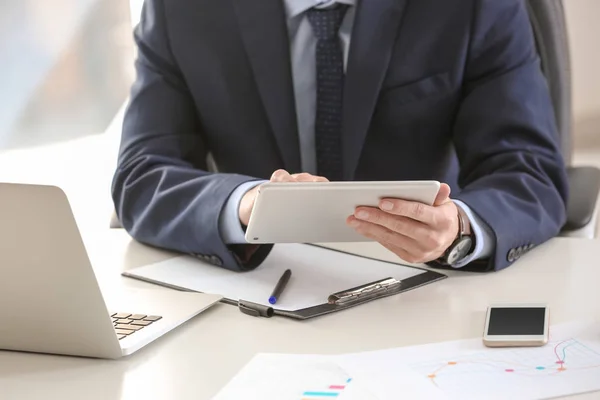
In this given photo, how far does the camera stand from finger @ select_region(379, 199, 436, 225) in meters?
1.12

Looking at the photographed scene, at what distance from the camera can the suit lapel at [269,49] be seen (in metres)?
1.64

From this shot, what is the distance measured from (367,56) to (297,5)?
0.18 m

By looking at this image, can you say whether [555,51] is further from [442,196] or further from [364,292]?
[364,292]

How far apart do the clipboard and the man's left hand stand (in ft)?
0.15

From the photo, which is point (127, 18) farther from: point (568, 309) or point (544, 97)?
point (568, 309)

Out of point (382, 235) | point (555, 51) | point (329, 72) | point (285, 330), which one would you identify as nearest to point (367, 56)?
point (329, 72)

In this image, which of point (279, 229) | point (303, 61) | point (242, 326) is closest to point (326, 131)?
point (303, 61)

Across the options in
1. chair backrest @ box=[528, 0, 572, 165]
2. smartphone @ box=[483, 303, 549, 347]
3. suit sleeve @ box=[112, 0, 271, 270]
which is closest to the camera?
smartphone @ box=[483, 303, 549, 347]

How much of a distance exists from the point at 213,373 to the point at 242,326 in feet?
0.47

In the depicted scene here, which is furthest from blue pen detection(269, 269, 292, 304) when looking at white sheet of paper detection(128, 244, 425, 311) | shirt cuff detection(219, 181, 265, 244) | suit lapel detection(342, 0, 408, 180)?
suit lapel detection(342, 0, 408, 180)

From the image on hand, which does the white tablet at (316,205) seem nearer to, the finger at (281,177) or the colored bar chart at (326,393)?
the finger at (281,177)

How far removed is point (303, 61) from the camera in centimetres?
166

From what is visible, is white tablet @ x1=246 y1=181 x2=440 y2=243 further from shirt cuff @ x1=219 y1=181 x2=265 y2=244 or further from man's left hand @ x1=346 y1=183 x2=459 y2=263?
shirt cuff @ x1=219 y1=181 x2=265 y2=244

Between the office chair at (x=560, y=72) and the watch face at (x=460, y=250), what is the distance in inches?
17.6
